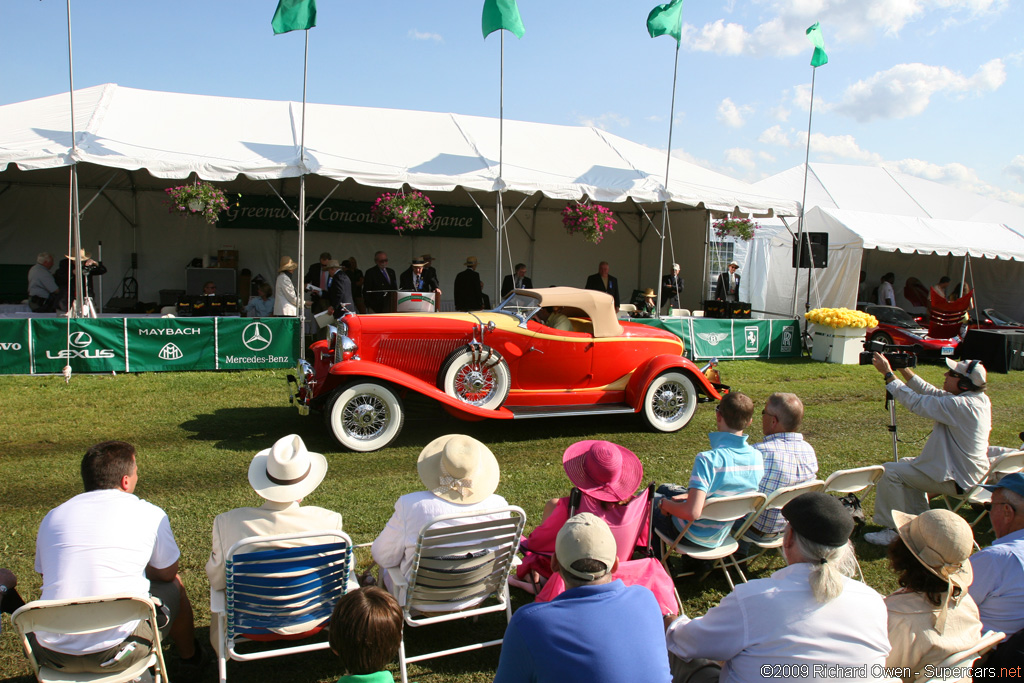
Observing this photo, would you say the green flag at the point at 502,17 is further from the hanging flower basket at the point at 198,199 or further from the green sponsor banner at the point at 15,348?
the green sponsor banner at the point at 15,348

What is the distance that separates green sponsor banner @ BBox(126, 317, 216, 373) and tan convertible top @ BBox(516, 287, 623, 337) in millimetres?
4864

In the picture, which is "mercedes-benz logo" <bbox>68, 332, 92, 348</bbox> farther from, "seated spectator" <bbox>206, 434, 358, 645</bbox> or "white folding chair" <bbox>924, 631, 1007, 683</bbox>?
"white folding chair" <bbox>924, 631, 1007, 683</bbox>

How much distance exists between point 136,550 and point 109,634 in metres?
0.32

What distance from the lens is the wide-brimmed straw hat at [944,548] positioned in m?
2.38

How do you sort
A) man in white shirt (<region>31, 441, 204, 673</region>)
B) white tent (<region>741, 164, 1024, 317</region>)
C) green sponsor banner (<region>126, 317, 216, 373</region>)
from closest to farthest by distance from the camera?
man in white shirt (<region>31, 441, 204, 673</region>) < green sponsor banner (<region>126, 317, 216, 373</region>) < white tent (<region>741, 164, 1024, 317</region>)

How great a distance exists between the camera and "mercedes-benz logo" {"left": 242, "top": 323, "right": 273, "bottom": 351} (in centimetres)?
981

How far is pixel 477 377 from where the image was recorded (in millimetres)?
6891

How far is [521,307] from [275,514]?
4.77 m

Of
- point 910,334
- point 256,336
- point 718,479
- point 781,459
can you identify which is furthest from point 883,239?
point 718,479

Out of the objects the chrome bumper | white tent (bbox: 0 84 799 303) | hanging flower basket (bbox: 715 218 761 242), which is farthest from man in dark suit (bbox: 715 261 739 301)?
the chrome bumper

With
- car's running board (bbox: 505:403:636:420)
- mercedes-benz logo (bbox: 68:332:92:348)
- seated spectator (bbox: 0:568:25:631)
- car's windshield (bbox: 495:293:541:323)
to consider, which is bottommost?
car's running board (bbox: 505:403:636:420)

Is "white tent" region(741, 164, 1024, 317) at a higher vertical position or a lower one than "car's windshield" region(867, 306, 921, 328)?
higher

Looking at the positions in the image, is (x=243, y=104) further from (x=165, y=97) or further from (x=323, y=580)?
(x=323, y=580)

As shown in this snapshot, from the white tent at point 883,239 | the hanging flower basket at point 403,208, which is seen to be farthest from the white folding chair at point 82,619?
the white tent at point 883,239
